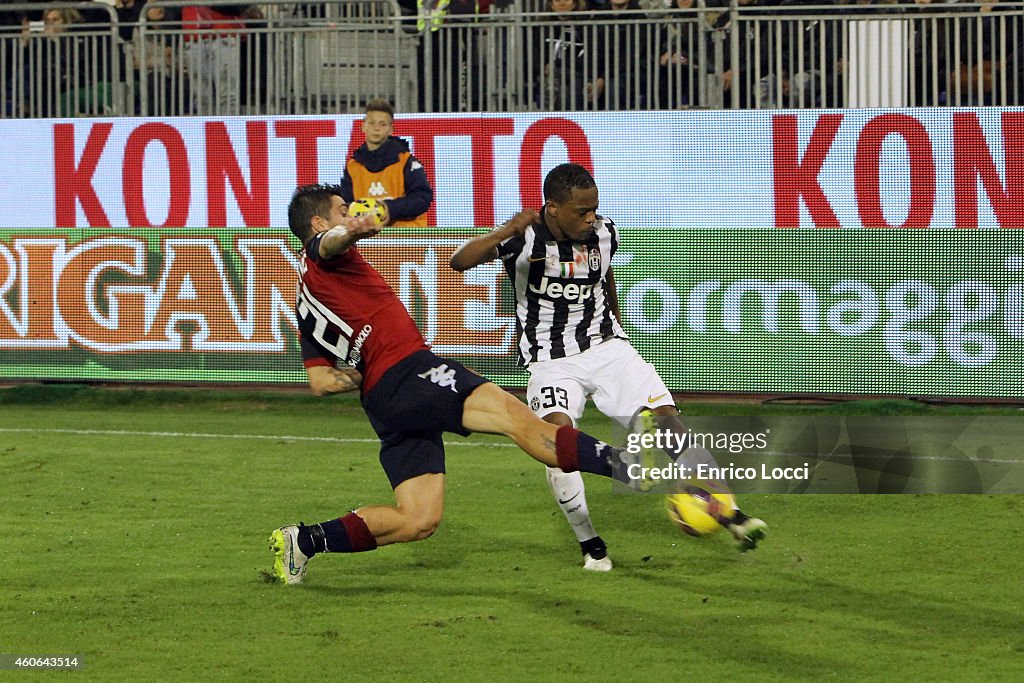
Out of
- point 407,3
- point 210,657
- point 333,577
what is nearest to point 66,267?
point 407,3

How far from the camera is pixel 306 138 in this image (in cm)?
1384

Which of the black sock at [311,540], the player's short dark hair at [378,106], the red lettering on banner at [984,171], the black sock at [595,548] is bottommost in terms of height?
the black sock at [595,548]

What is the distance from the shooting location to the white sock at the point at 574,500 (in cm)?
750

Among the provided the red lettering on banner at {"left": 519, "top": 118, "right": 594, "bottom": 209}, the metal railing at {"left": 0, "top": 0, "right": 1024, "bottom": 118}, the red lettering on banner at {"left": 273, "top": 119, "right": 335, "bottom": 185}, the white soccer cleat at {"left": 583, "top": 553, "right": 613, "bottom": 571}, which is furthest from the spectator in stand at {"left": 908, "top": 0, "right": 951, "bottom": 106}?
the white soccer cleat at {"left": 583, "top": 553, "right": 613, "bottom": 571}

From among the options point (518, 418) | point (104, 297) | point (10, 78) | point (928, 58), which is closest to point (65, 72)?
point (10, 78)

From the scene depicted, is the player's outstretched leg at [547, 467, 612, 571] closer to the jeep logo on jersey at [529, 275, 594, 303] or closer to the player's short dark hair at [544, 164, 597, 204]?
the jeep logo on jersey at [529, 275, 594, 303]

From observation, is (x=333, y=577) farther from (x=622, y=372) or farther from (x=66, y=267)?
(x=66, y=267)

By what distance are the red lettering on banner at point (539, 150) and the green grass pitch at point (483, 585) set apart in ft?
11.2

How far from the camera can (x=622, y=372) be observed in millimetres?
7727

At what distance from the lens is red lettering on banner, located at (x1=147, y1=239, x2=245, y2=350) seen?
1389cm

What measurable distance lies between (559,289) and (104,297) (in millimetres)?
7572

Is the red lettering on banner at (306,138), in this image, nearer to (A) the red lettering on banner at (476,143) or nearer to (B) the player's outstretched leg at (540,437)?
(A) the red lettering on banner at (476,143)

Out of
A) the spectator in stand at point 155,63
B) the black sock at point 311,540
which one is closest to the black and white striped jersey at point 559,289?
the black sock at point 311,540

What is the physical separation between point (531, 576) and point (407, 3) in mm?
9229
